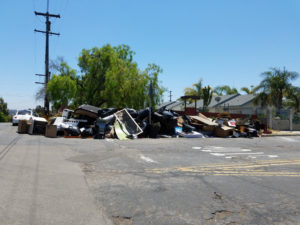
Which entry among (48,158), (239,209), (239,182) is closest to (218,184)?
(239,182)

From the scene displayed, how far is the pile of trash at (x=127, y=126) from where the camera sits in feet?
45.2

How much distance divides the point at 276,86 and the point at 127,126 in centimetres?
2593

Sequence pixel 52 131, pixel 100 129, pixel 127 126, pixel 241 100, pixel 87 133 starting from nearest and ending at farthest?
pixel 52 131, pixel 100 129, pixel 87 133, pixel 127 126, pixel 241 100

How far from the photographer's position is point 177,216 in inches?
143

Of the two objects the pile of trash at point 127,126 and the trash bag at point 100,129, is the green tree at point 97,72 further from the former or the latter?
the trash bag at point 100,129

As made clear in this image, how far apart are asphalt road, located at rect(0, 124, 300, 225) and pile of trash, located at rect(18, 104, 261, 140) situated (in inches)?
229

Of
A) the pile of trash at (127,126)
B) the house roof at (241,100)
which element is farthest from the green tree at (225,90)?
the pile of trash at (127,126)

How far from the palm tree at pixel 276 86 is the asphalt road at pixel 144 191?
28.7 metres

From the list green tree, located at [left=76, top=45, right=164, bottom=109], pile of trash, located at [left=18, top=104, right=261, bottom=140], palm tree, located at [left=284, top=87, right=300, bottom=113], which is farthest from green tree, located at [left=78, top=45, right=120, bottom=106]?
palm tree, located at [left=284, top=87, right=300, bottom=113]

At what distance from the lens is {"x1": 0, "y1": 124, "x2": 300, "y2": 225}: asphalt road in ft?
11.8

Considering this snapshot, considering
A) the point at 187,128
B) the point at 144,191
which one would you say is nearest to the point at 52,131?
the point at 187,128

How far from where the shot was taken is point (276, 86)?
33219 millimetres

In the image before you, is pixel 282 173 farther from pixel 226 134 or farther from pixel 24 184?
pixel 226 134

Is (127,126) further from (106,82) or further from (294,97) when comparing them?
(294,97)
